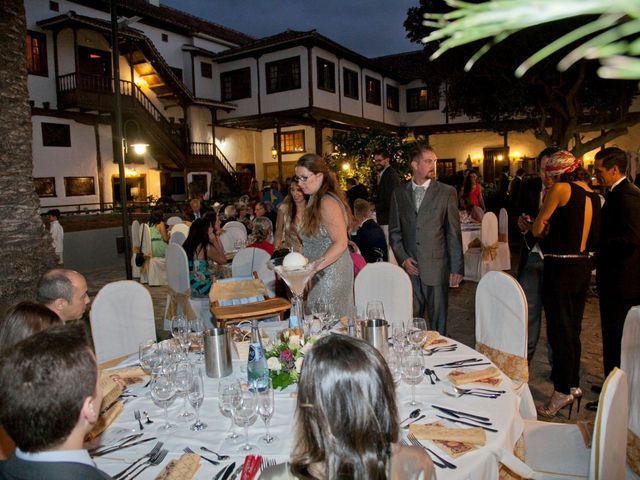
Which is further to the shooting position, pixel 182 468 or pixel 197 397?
pixel 197 397

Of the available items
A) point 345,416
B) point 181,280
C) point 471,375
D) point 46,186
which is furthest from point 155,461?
point 46,186

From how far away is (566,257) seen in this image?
3.93m

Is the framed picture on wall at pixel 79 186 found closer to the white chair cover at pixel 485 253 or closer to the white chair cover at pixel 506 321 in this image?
the white chair cover at pixel 485 253

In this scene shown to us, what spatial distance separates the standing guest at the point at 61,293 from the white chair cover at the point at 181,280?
2.51 m

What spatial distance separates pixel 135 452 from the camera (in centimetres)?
198

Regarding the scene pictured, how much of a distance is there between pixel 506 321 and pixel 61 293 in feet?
9.36

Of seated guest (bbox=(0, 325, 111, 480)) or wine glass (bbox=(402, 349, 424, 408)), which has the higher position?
seated guest (bbox=(0, 325, 111, 480))

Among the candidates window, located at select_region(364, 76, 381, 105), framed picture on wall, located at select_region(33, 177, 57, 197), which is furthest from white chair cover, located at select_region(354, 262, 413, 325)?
window, located at select_region(364, 76, 381, 105)

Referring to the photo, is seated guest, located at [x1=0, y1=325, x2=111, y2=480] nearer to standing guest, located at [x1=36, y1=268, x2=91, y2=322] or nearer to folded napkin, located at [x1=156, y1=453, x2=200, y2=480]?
folded napkin, located at [x1=156, y1=453, x2=200, y2=480]

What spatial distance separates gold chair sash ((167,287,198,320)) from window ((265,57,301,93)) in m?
17.8

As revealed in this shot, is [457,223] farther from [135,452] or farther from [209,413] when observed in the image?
[135,452]

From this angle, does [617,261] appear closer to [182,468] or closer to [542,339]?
[542,339]

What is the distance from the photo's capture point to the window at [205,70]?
79.7 ft

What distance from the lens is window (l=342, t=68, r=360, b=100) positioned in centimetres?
2431
